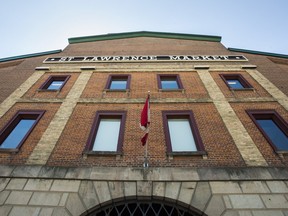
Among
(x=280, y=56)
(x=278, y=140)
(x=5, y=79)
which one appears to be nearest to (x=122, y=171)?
(x=278, y=140)

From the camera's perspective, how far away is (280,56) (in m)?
16.1

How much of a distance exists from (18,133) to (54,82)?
455 centimetres

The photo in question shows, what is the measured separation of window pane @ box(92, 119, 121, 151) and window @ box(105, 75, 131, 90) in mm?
2745

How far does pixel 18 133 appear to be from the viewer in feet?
28.8

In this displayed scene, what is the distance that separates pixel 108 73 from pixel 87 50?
214 inches

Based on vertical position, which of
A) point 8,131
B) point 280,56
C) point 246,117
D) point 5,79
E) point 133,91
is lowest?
point 8,131

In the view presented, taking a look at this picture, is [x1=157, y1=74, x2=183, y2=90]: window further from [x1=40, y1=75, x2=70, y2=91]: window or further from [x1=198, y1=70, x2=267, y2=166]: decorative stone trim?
[x1=40, y1=75, x2=70, y2=91]: window

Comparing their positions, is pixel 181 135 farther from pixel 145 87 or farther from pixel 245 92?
pixel 245 92

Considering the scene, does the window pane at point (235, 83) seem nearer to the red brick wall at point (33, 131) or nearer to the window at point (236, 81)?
the window at point (236, 81)

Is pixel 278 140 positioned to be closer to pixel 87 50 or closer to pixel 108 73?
pixel 108 73

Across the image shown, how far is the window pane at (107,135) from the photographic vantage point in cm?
802

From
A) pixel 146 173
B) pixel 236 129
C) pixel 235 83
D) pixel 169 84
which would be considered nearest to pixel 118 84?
pixel 169 84

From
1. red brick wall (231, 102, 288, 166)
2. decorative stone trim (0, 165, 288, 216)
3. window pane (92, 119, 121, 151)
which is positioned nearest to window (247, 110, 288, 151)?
red brick wall (231, 102, 288, 166)

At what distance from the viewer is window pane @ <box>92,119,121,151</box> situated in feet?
26.3
